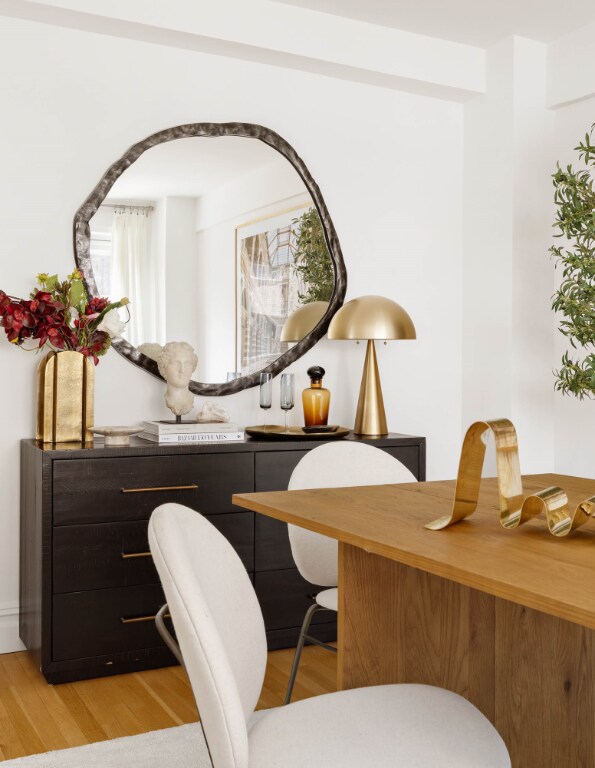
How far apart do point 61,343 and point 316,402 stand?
106 centimetres

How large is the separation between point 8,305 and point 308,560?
4.80 ft

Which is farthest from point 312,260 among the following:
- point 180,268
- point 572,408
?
point 572,408

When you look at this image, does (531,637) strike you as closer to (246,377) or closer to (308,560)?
(308,560)

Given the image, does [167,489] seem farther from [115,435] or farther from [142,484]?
[115,435]

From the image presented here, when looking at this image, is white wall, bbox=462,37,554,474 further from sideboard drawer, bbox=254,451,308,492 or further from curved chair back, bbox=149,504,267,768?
curved chair back, bbox=149,504,267,768

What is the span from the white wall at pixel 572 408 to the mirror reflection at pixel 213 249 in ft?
4.08

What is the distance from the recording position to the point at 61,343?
3.00m

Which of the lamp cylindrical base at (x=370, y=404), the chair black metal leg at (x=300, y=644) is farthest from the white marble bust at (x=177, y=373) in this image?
the chair black metal leg at (x=300, y=644)

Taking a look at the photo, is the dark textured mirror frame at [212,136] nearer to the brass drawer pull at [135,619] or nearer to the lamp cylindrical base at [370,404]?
the lamp cylindrical base at [370,404]

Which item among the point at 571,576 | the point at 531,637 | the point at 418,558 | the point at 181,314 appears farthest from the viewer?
the point at 181,314

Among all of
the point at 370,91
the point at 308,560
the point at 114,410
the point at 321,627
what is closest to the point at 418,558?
the point at 308,560

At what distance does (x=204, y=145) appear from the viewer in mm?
3488

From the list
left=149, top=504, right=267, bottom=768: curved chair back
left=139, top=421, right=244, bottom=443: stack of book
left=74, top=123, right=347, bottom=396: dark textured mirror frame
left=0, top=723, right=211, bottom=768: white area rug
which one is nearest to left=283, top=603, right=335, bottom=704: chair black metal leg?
left=0, top=723, right=211, bottom=768: white area rug

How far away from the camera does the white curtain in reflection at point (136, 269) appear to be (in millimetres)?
3301
